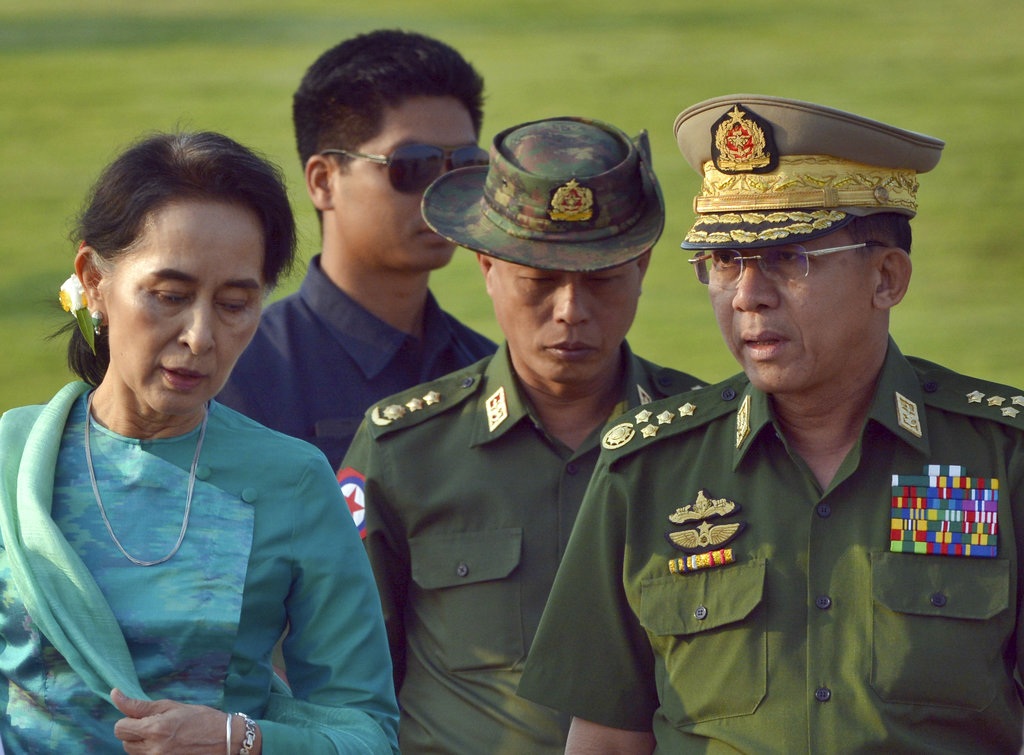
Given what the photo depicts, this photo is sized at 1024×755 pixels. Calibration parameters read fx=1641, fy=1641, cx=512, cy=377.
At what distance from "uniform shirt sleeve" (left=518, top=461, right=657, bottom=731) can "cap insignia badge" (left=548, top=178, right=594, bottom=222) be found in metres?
0.71

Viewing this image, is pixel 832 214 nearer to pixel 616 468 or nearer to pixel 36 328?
pixel 616 468

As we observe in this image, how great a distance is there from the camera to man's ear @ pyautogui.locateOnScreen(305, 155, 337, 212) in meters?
4.31

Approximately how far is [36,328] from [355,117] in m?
7.47

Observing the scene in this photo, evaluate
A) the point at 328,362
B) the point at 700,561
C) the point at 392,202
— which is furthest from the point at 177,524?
the point at 392,202

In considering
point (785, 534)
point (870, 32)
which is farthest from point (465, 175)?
point (870, 32)

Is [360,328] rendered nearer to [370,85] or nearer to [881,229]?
[370,85]

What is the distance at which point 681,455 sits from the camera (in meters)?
2.85

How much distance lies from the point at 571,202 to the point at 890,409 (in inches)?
36.2

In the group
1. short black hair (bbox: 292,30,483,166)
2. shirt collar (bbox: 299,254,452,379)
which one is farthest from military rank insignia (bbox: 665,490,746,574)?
short black hair (bbox: 292,30,483,166)

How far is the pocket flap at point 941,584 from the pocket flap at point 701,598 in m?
0.20

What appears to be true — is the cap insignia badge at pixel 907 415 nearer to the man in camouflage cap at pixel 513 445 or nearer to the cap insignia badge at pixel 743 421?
the cap insignia badge at pixel 743 421

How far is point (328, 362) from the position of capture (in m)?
4.07

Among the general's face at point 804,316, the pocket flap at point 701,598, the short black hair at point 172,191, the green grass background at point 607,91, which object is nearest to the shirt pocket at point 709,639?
the pocket flap at point 701,598

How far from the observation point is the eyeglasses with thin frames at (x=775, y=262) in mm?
2682
